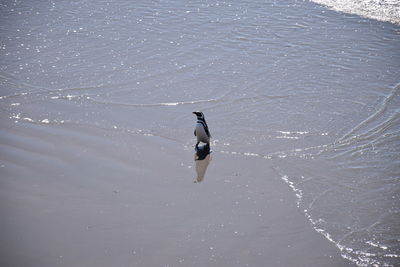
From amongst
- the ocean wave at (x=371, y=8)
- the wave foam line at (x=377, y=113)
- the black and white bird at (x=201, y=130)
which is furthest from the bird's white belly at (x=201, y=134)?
the ocean wave at (x=371, y=8)

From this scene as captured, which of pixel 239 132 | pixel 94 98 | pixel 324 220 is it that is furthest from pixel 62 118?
pixel 324 220

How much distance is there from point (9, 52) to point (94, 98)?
10.4 feet

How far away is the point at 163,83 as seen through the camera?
899 centimetres

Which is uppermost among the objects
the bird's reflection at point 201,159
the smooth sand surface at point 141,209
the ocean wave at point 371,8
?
the ocean wave at point 371,8

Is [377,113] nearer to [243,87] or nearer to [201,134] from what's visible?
[243,87]

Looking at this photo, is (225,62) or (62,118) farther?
(225,62)

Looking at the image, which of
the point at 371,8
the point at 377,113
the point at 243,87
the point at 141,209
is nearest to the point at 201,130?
the point at 141,209

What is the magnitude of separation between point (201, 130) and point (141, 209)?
1671mm

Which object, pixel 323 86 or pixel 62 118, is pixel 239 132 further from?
pixel 62 118

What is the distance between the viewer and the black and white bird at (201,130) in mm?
6598

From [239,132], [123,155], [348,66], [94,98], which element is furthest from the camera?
[348,66]

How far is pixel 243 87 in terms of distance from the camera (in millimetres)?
8867

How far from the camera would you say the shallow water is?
6.20 meters

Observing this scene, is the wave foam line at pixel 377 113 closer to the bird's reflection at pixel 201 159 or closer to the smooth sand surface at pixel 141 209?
the smooth sand surface at pixel 141 209
